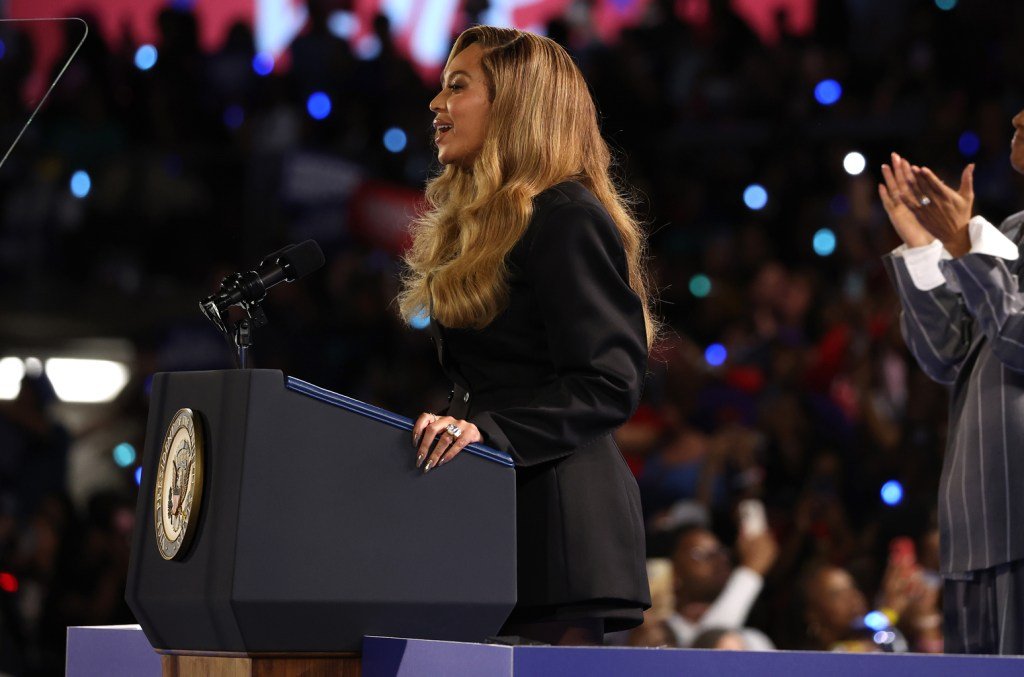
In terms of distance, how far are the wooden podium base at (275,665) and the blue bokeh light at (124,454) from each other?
383cm

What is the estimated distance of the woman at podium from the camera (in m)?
1.52

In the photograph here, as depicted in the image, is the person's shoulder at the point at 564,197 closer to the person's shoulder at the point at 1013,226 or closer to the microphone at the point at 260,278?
the microphone at the point at 260,278

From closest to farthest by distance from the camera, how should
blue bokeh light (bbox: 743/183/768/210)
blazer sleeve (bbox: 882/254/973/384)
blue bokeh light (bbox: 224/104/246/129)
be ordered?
blazer sleeve (bbox: 882/254/973/384)
blue bokeh light (bbox: 743/183/768/210)
blue bokeh light (bbox: 224/104/246/129)

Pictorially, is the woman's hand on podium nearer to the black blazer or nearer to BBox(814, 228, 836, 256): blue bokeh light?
the black blazer

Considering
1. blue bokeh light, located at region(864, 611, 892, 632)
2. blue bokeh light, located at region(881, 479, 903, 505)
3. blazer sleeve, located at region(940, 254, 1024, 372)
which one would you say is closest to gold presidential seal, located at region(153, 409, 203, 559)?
blazer sleeve, located at region(940, 254, 1024, 372)

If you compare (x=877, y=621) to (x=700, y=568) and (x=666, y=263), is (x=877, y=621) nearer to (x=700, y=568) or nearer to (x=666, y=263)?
(x=700, y=568)

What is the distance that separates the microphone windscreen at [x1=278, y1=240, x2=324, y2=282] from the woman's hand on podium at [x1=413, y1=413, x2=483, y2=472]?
22cm

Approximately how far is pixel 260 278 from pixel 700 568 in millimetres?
2446

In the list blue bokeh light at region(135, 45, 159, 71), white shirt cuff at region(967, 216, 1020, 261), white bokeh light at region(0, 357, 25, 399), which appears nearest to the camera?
white shirt cuff at region(967, 216, 1020, 261)

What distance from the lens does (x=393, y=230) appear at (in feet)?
17.3

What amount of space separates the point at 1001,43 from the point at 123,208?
10.9 ft

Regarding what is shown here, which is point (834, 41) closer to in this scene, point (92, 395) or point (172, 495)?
point (92, 395)

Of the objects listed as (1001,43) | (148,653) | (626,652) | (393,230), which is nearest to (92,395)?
(393,230)

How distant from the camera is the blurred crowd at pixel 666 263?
376 cm
